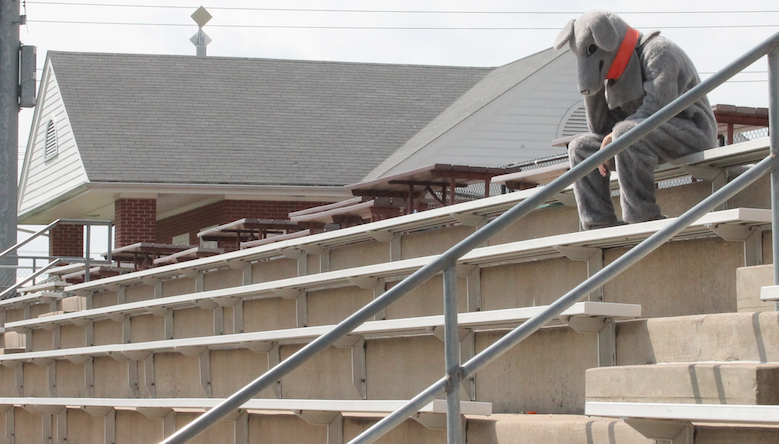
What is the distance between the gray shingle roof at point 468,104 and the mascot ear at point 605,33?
41.5 ft

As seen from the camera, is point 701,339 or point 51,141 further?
point 51,141

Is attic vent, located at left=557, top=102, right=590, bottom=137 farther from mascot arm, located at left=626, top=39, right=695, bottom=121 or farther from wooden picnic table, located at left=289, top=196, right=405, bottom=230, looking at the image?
mascot arm, located at left=626, top=39, right=695, bottom=121

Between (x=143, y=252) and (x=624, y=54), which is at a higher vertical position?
(x=624, y=54)

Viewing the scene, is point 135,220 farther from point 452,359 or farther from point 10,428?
point 452,359

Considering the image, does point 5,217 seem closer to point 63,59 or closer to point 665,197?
point 63,59

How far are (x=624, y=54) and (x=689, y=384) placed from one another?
2092 millimetres

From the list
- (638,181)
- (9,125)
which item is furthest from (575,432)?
(9,125)

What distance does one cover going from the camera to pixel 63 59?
21.8 meters

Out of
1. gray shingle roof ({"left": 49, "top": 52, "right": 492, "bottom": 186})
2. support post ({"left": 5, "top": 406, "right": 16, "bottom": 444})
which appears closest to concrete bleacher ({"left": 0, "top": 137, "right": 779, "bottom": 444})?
support post ({"left": 5, "top": 406, "right": 16, "bottom": 444})

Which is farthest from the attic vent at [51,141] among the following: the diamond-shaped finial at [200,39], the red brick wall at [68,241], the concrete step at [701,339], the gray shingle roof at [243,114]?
the concrete step at [701,339]

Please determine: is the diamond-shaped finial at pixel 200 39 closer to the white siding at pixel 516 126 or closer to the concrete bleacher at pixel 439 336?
the white siding at pixel 516 126

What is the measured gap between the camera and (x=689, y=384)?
4062 mm

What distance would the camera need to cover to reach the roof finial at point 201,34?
2552 centimetres

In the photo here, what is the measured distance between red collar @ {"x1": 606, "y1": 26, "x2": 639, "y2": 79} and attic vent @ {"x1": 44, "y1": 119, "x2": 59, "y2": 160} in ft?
55.1
